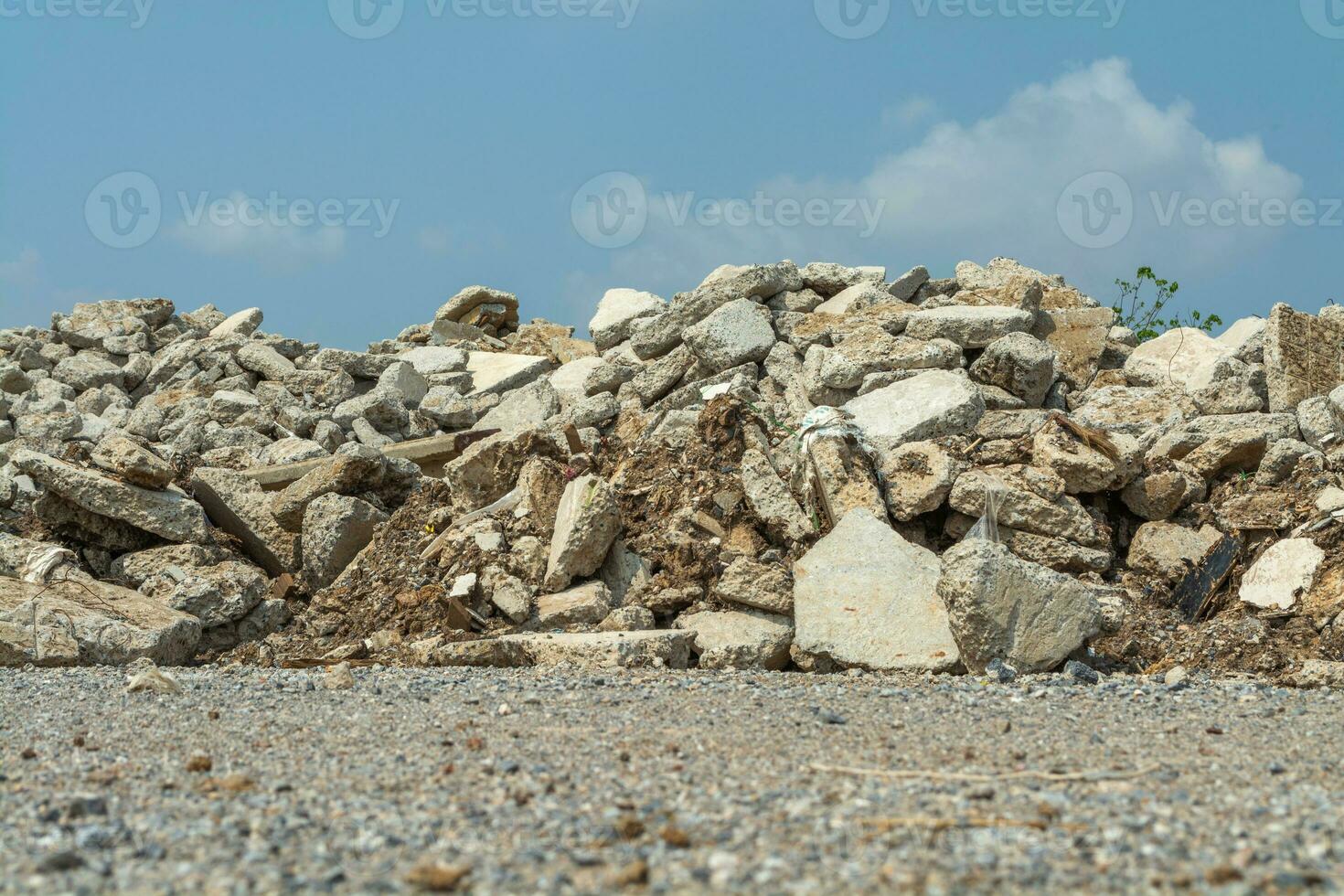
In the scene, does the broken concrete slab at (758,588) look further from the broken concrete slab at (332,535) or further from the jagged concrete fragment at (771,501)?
the broken concrete slab at (332,535)

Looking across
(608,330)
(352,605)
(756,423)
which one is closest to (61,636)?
(352,605)

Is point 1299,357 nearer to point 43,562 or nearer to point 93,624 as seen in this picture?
point 93,624

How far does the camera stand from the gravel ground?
2900mm

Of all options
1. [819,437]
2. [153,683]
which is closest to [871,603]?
[819,437]

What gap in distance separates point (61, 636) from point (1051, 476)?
6.69m

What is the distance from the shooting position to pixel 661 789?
362cm

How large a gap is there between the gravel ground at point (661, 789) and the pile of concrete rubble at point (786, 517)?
1147 millimetres

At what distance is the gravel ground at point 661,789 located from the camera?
2.90 m

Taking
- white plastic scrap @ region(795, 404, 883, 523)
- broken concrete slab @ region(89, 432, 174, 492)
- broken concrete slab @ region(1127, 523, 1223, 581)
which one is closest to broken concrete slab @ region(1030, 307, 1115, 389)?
broken concrete slab @ region(1127, 523, 1223, 581)

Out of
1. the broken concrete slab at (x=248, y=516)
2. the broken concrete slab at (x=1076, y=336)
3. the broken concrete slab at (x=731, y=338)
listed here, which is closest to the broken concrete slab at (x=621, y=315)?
the broken concrete slab at (x=731, y=338)

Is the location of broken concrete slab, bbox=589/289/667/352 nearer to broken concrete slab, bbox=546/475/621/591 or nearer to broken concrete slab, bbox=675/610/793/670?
broken concrete slab, bbox=546/475/621/591

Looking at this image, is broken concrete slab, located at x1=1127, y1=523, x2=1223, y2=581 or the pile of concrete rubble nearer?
the pile of concrete rubble

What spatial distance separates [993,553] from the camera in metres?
6.39

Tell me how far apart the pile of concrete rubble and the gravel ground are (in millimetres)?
1147
